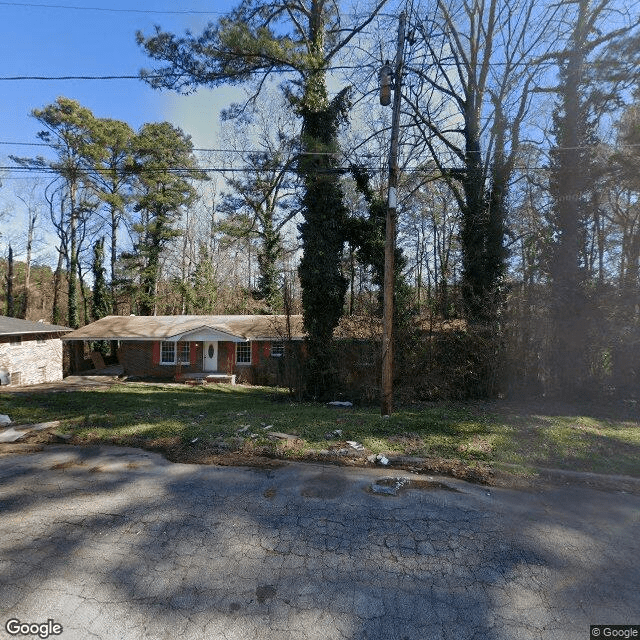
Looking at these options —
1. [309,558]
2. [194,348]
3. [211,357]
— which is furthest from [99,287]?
[309,558]

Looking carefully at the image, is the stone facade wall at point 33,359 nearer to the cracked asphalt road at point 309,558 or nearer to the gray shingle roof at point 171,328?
the gray shingle roof at point 171,328

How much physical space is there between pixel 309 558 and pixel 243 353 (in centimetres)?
1903

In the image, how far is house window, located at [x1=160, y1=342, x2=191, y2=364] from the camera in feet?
72.7

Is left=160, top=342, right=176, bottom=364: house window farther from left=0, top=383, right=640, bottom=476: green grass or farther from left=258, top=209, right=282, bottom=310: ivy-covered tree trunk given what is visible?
left=0, top=383, right=640, bottom=476: green grass

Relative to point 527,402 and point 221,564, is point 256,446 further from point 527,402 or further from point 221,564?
point 527,402

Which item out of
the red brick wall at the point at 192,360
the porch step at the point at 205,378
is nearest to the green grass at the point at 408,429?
the porch step at the point at 205,378

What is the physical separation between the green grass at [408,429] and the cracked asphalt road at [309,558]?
3.84 feet

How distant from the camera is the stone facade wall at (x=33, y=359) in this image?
58.9 ft

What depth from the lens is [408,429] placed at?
7.46 meters

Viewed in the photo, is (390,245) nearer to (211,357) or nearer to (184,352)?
(211,357)

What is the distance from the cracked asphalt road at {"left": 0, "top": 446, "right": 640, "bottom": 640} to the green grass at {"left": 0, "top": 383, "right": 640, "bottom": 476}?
1.17 m

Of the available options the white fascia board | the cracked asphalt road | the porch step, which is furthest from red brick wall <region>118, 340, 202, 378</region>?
the cracked asphalt road

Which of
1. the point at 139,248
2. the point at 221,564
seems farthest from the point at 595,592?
the point at 139,248

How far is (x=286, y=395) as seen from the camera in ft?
43.2
